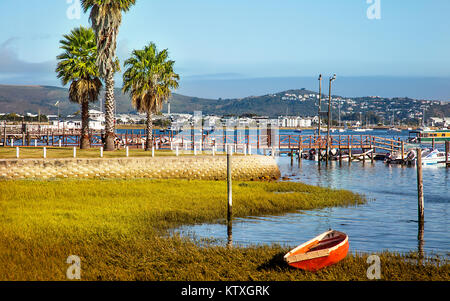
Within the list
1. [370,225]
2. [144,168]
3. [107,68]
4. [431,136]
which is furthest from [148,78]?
[431,136]

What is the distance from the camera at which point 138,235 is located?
19.1m

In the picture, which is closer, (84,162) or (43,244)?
(43,244)

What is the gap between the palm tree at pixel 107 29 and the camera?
149 ft

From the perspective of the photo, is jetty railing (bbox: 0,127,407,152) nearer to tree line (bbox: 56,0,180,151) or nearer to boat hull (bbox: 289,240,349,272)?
tree line (bbox: 56,0,180,151)

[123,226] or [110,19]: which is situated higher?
[110,19]

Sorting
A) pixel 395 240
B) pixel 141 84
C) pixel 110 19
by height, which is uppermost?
pixel 110 19

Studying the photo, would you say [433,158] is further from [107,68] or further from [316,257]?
[316,257]

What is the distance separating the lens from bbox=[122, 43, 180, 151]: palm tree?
5141 cm

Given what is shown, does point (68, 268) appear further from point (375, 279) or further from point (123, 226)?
point (375, 279)

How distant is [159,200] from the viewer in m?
26.7

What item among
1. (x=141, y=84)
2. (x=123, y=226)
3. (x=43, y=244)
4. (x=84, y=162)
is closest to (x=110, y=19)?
(x=141, y=84)

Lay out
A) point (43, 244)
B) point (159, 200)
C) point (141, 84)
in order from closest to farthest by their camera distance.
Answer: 1. point (43, 244)
2. point (159, 200)
3. point (141, 84)

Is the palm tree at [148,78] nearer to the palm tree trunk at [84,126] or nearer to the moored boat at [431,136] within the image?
the palm tree trunk at [84,126]
